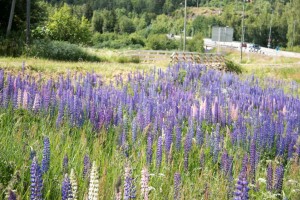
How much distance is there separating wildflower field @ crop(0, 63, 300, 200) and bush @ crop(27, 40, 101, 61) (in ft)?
39.4

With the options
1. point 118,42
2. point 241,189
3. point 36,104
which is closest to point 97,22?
point 118,42

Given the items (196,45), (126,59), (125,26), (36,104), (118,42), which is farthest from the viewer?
(125,26)

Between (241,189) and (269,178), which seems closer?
(241,189)

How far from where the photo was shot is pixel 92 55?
2152cm

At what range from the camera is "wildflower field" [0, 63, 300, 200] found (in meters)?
3.28

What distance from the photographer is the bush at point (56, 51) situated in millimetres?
19000

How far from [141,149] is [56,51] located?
1532 centimetres

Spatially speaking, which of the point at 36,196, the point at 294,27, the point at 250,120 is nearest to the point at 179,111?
the point at 250,120

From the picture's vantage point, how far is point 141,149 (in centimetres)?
473

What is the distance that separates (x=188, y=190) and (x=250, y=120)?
3.23m

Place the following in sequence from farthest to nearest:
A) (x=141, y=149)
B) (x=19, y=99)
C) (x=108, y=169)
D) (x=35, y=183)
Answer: (x=19, y=99), (x=141, y=149), (x=108, y=169), (x=35, y=183)

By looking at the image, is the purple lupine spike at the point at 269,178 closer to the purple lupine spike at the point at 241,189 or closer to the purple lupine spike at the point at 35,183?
the purple lupine spike at the point at 241,189

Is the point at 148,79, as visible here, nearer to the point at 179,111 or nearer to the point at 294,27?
the point at 179,111

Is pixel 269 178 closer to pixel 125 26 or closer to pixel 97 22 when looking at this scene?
pixel 97 22
